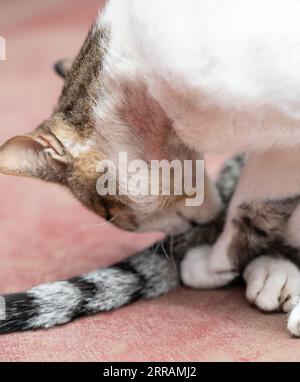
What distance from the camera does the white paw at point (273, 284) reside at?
1.57m

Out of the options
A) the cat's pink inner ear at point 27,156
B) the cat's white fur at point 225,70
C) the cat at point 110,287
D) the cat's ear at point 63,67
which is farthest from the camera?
the cat's ear at point 63,67

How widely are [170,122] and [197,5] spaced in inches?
10.6

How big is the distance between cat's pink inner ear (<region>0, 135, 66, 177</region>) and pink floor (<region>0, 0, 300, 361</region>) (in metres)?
0.29

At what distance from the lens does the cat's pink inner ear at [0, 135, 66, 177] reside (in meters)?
1.64

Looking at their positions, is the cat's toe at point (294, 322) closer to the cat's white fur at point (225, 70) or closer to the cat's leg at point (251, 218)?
the cat's white fur at point (225, 70)

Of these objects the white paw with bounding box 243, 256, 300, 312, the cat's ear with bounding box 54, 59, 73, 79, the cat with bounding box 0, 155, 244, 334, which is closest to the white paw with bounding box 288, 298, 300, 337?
the white paw with bounding box 243, 256, 300, 312

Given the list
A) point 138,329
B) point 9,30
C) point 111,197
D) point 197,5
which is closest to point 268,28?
point 197,5

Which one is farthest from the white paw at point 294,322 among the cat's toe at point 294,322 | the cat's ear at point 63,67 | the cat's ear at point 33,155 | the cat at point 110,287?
the cat's ear at point 63,67

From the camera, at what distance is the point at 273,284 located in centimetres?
159

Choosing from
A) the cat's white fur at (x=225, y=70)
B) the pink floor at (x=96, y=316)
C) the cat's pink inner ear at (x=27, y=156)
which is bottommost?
the pink floor at (x=96, y=316)

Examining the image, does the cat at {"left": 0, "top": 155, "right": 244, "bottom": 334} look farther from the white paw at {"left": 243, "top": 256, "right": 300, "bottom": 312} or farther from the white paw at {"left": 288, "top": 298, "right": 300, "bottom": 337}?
the white paw at {"left": 288, "top": 298, "right": 300, "bottom": 337}

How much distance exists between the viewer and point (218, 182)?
204 cm

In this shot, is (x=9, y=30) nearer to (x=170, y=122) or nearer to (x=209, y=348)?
(x=170, y=122)
